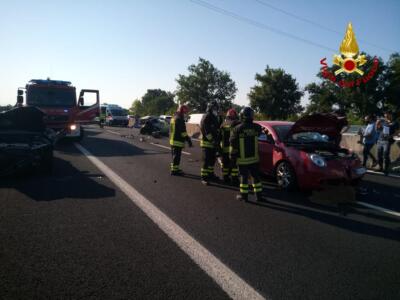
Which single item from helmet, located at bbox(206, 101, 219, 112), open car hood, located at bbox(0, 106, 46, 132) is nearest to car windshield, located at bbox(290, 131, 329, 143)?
helmet, located at bbox(206, 101, 219, 112)

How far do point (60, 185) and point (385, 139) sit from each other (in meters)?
9.19

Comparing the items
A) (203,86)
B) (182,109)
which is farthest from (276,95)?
(182,109)

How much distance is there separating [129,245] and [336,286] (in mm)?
2295

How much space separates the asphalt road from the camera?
306 centimetres

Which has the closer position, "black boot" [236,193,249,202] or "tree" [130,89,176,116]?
"black boot" [236,193,249,202]

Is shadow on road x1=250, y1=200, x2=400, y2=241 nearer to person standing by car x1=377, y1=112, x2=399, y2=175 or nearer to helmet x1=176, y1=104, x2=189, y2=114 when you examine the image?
helmet x1=176, y1=104, x2=189, y2=114

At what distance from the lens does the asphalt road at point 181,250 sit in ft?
10.0

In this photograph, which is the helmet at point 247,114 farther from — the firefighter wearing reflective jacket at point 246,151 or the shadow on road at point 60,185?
the shadow on road at point 60,185

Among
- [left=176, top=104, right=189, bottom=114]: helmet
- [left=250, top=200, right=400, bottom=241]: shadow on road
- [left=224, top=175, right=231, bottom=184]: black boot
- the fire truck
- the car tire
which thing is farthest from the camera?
the fire truck

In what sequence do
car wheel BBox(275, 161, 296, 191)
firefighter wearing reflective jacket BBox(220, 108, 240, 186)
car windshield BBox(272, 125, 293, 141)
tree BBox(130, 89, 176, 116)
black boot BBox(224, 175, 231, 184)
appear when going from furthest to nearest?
tree BBox(130, 89, 176, 116)
black boot BBox(224, 175, 231, 184)
firefighter wearing reflective jacket BBox(220, 108, 240, 186)
car windshield BBox(272, 125, 293, 141)
car wheel BBox(275, 161, 296, 191)

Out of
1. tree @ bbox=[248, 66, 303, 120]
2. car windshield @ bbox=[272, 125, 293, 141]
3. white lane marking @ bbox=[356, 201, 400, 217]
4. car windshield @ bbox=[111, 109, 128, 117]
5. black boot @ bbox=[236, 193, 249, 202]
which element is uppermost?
tree @ bbox=[248, 66, 303, 120]

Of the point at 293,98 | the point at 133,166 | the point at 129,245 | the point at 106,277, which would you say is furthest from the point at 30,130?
the point at 293,98

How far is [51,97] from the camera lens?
1512 centimetres

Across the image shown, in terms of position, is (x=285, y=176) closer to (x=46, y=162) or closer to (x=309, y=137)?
(x=309, y=137)
